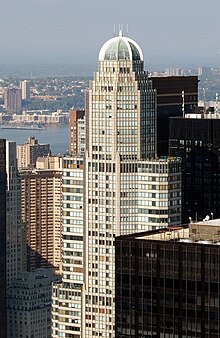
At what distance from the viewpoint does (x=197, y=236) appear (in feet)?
149

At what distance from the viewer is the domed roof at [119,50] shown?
65438mm

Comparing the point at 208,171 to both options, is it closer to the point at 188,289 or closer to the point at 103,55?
the point at 103,55

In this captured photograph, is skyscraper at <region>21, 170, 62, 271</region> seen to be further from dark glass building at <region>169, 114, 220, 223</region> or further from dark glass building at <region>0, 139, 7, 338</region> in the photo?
dark glass building at <region>169, 114, 220, 223</region>

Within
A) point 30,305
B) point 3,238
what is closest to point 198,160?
point 30,305

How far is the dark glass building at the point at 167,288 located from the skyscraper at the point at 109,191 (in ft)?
64.5

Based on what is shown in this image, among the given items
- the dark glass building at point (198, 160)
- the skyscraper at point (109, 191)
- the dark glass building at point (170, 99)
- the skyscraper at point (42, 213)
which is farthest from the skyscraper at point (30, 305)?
the skyscraper at point (109, 191)

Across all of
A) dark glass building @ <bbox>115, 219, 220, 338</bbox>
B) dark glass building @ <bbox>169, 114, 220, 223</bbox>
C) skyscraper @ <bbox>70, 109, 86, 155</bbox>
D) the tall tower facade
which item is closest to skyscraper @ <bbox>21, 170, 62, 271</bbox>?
the tall tower facade

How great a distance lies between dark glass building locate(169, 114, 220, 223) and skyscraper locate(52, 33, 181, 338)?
3397 millimetres

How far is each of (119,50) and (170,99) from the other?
32.5 ft

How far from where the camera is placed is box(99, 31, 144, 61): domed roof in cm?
6544

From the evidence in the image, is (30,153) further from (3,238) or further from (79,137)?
(79,137)

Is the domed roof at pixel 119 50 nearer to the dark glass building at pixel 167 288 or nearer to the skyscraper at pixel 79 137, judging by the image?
the skyscraper at pixel 79 137

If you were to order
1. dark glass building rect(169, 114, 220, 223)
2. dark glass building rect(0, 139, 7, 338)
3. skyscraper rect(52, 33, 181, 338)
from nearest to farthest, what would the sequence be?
1. skyscraper rect(52, 33, 181, 338)
2. dark glass building rect(169, 114, 220, 223)
3. dark glass building rect(0, 139, 7, 338)

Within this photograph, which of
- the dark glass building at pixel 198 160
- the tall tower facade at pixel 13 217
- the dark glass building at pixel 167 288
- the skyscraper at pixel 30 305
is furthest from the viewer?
the tall tower facade at pixel 13 217
